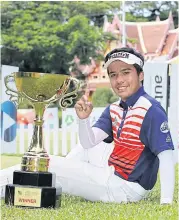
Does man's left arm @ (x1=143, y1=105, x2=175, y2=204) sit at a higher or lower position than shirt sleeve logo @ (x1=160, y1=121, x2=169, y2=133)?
lower

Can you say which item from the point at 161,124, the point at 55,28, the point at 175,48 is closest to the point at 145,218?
the point at 161,124

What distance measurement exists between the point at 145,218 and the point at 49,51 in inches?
843

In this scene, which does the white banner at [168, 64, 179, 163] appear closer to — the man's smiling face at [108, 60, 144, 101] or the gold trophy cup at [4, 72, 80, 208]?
the man's smiling face at [108, 60, 144, 101]

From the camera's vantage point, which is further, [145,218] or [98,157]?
[98,157]

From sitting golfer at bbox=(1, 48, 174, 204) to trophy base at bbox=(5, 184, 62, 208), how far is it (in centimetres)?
25

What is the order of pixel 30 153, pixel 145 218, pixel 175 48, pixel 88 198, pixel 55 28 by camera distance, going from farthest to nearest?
1. pixel 175 48
2. pixel 55 28
3. pixel 88 198
4. pixel 30 153
5. pixel 145 218

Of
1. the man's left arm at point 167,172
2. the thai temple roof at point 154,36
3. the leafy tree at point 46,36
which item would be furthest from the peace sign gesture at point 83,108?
the thai temple roof at point 154,36

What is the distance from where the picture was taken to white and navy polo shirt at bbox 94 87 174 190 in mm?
2979

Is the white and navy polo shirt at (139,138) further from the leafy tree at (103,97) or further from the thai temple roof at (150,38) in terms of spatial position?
the thai temple roof at (150,38)

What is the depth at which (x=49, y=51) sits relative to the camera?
23766 millimetres

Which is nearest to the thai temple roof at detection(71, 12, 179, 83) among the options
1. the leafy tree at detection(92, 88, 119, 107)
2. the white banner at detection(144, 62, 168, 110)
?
the leafy tree at detection(92, 88, 119, 107)

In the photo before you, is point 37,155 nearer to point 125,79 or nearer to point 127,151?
point 127,151

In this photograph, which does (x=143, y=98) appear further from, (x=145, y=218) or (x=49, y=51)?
(x=49, y=51)

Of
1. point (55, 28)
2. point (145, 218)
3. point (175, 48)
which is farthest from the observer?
point (175, 48)
